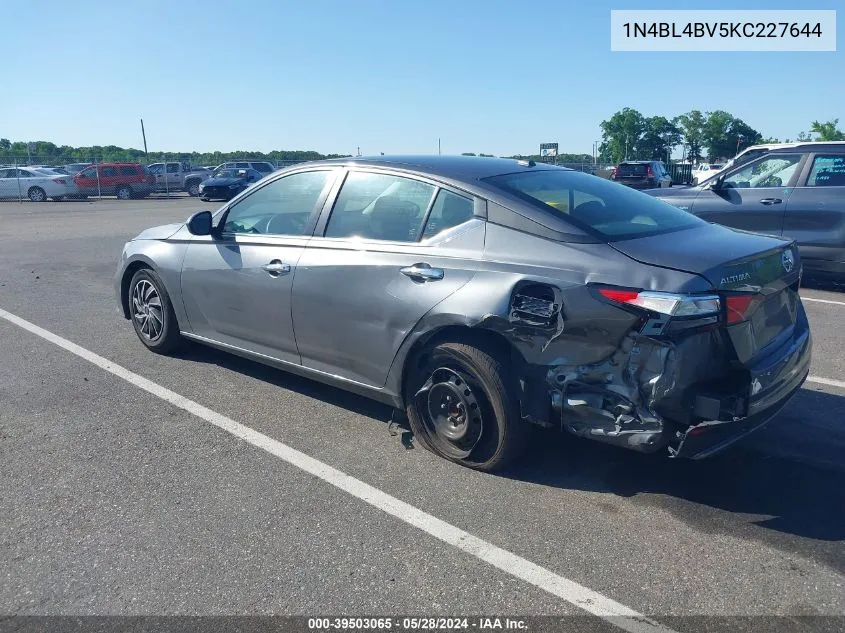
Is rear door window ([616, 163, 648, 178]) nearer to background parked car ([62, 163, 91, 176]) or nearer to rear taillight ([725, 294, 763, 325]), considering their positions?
background parked car ([62, 163, 91, 176])

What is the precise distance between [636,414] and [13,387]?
4.37 metres

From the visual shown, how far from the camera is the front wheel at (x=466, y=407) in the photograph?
12.0ft

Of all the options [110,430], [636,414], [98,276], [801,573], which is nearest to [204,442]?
[110,430]

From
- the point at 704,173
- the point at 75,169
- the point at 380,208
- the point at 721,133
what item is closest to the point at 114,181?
the point at 75,169

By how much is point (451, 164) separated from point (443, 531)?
7.03ft

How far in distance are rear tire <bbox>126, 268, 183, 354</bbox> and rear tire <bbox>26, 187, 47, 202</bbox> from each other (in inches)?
1201

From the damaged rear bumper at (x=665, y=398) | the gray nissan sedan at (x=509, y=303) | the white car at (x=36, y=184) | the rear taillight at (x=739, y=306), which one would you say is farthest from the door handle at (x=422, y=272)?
the white car at (x=36, y=184)

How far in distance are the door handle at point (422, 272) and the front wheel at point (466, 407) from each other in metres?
0.36

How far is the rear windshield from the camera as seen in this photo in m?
3.80

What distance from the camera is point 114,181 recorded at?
112ft

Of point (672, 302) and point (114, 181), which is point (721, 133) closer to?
point (114, 181)

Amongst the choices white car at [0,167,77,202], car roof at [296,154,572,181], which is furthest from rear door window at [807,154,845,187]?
white car at [0,167,77,202]

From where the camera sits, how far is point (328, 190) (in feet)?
15.3

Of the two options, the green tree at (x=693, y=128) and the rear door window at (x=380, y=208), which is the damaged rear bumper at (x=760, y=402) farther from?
the green tree at (x=693, y=128)
